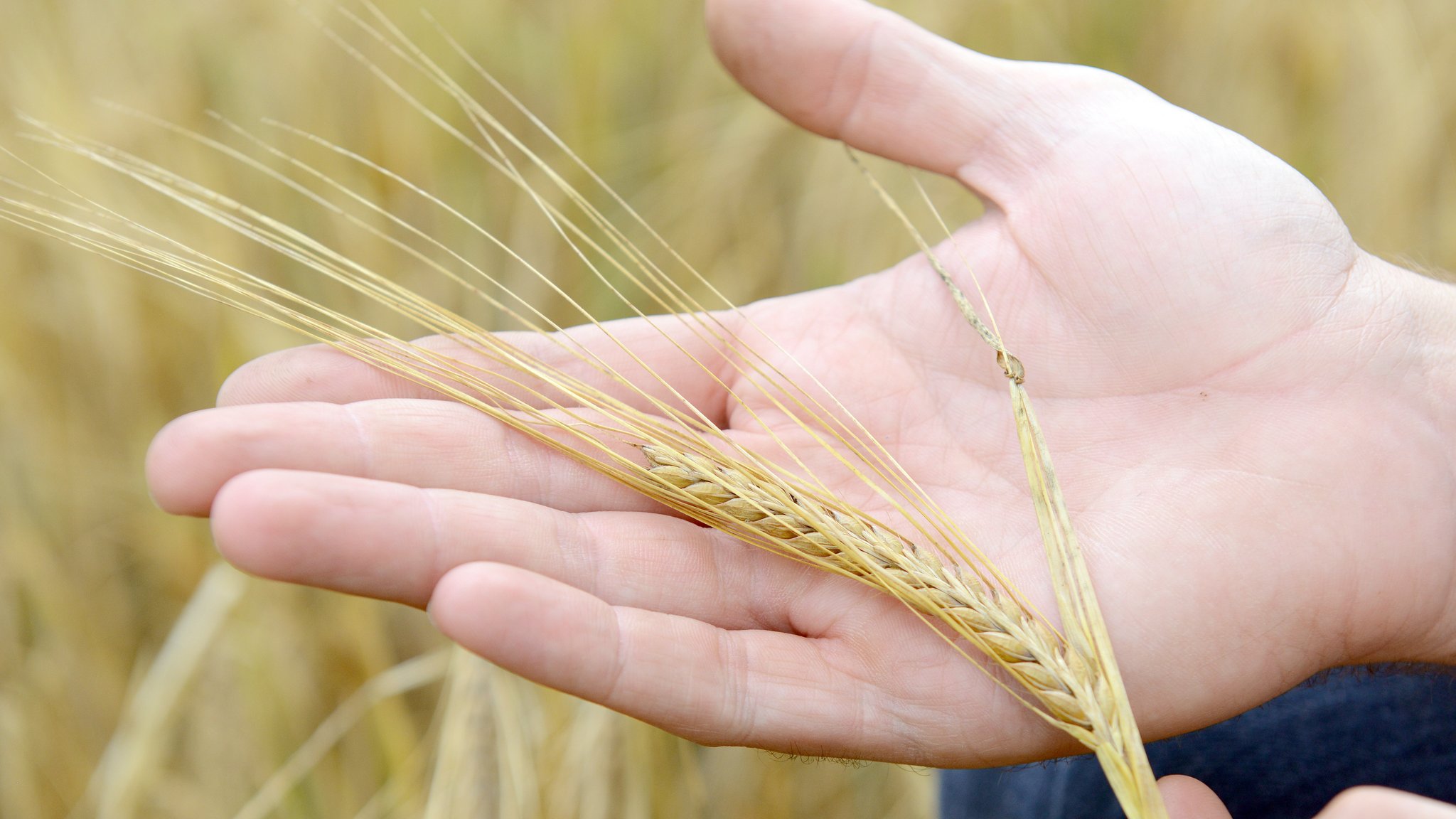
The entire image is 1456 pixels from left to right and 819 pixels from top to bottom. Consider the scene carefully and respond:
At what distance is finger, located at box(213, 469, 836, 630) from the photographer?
35.1 inches

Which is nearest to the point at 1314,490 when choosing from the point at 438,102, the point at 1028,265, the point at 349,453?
the point at 1028,265

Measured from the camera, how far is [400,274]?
198 cm

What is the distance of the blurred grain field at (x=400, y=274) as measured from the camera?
1.49 meters

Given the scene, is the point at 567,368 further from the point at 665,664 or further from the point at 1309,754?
the point at 1309,754

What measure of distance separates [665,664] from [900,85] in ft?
3.03

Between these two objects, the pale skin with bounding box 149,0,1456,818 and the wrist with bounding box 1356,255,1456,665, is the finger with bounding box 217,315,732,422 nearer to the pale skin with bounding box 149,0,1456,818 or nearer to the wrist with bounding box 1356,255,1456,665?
the pale skin with bounding box 149,0,1456,818

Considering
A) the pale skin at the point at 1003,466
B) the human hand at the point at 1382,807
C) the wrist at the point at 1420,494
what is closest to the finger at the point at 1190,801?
the pale skin at the point at 1003,466

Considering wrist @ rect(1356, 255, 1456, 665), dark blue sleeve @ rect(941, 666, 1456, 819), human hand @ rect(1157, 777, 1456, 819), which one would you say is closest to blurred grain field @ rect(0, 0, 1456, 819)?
dark blue sleeve @ rect(941, 666, 1456, 819)

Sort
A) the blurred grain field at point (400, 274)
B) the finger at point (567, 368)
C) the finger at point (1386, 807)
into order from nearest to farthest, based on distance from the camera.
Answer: the finger at point (1386, 807) < the finger at point (567, 368) < the blurred grain field at point (400, 274)

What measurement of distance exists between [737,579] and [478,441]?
0.34 meters

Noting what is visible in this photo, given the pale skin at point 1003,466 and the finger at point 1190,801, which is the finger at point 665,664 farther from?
the finger at point 1190,801

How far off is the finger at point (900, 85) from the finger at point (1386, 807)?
896 mm

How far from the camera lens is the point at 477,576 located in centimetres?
90

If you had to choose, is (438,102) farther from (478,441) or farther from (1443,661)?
(1443,661)
